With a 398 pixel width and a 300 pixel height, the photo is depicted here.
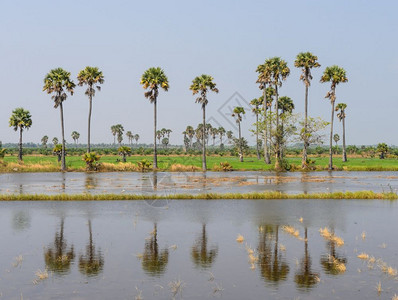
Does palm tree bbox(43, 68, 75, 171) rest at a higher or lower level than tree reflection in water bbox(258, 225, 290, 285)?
higher

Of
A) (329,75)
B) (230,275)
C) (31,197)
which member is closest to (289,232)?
(230,275)

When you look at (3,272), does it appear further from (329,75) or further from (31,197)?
(329,75)

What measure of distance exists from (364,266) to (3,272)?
13.7 meters

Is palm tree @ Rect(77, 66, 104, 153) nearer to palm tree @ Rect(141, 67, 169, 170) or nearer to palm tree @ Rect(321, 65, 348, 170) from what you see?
palm tree @ Rect(141, 67, 169, 170)

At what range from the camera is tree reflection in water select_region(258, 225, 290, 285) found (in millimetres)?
16234

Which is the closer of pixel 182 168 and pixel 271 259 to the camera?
pixel 271 259

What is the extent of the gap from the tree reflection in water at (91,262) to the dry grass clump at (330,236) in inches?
434

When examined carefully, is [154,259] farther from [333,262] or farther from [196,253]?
[333,262]

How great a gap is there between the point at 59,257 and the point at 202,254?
6.05 m

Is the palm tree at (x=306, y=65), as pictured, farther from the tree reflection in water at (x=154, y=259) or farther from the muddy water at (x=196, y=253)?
the tree reflection in water at (x=154, y=259)

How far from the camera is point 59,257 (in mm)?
18984

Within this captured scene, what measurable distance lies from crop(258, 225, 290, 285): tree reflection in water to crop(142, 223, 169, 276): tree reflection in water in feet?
12.7

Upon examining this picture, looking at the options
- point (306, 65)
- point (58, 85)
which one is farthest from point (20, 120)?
point (306, 65)

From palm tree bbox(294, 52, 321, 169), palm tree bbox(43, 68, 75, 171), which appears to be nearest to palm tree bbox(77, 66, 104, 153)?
palm tree bbox(43, 68, 75, 171)
